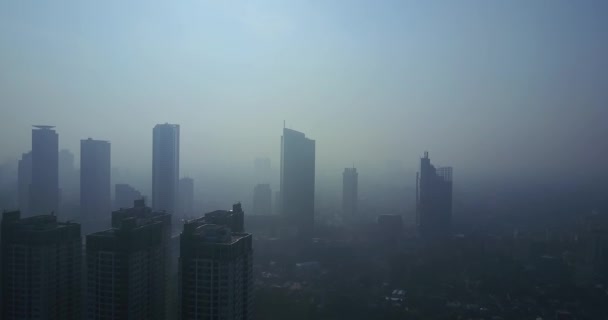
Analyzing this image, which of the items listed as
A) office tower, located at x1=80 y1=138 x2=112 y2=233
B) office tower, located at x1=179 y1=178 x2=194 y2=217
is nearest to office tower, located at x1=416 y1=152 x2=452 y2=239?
office tower, located at x1=179 y1=178 x2=194 y2=217

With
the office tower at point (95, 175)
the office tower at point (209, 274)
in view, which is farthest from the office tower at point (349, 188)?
the office tower at point (209, 274)

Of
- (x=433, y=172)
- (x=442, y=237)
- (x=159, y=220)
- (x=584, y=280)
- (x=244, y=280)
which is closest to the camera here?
(x=244, y=280)

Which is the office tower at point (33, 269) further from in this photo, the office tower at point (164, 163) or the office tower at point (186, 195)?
the office tower at point (186, 195)

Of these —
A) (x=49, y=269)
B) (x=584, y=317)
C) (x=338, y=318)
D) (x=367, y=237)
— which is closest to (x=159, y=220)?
(x=49, y=269)

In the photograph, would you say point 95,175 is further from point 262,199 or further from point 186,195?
point 262,199

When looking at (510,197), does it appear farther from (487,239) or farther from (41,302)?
(41,302)
